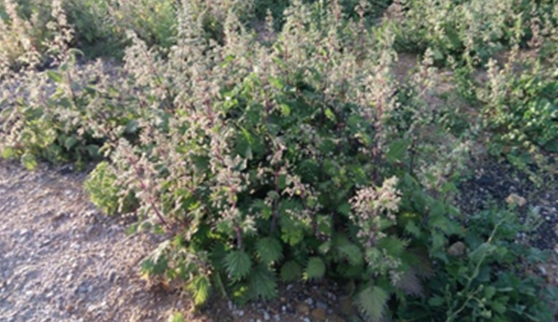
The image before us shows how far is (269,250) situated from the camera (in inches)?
129

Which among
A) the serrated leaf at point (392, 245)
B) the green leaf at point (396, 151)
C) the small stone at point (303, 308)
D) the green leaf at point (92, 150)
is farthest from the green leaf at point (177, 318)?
the green leaf at point (92, 150)

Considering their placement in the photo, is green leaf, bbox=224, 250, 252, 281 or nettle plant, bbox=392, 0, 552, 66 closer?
green leaf, bbox=224, 250, 252, 281

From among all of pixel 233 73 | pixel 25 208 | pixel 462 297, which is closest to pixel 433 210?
pixel 462 297

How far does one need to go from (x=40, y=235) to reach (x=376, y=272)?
102 inches

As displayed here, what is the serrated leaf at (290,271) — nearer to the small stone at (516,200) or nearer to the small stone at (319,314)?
the small stone at (319,314)

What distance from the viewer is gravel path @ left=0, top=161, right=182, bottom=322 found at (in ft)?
11.5

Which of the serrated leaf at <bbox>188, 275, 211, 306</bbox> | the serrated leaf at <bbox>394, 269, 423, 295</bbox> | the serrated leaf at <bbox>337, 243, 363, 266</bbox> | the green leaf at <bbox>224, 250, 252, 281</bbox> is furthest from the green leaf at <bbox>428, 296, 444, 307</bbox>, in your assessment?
the serrated leaf at <bbox>188, 275, 211, 306</bbox>

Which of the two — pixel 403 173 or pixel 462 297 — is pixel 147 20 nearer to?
pixel 403 173

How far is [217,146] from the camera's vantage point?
127 inches

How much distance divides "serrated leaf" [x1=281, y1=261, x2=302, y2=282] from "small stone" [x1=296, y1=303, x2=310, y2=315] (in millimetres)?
206

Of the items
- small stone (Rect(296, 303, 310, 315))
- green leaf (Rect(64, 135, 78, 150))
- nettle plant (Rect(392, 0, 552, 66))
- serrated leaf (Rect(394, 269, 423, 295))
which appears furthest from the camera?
nettle plant (Rect(392, 0, 552, 66))

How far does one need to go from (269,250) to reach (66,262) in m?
1.59

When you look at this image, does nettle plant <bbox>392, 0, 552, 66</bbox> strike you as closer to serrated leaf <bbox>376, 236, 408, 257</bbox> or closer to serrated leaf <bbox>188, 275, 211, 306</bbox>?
serrated leaf <bbox>376, 236, 408, 257</bbox>

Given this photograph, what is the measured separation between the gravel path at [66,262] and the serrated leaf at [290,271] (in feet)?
2.36
